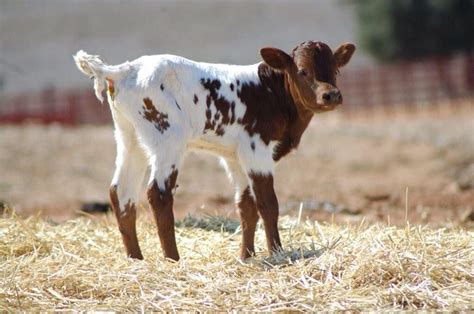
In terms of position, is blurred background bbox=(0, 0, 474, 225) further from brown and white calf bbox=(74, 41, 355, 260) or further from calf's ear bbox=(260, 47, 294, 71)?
calf's ear bbox=(260, 47, 294, 71)

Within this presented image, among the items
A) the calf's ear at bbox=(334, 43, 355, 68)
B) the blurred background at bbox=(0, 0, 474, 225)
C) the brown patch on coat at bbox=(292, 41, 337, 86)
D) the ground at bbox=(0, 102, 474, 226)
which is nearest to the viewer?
the brown patch on coat at bbox=(292, 41, 337, 86)

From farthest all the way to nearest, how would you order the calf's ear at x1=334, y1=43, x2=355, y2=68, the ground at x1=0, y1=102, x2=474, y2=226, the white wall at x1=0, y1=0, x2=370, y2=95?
1. the white wall at x1=0, y1=0, x2=370, y2=95
2. the ground at x1=0, y1=102, x2=474, y2=226
3. the calf's ear at x1=334, y1=43, x2=355, y2=68

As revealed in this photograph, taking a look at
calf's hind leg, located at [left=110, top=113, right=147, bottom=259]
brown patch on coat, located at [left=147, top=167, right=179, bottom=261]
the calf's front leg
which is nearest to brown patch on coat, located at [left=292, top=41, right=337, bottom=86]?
the calf's front leg

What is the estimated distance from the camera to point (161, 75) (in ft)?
27.0

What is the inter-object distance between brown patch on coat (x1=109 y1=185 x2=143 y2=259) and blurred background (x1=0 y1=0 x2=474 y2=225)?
1.95 meters

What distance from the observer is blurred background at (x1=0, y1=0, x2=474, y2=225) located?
16.7 metres

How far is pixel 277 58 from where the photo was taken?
8578mm

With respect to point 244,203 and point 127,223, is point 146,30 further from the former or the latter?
point 127,223

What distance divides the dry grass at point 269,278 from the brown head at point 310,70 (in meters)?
1.21

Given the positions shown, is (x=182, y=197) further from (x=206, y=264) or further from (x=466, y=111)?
(x=466, y=111)

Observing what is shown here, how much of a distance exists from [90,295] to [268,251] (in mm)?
1955

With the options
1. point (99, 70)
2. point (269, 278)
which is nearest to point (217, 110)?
point (99, 70)

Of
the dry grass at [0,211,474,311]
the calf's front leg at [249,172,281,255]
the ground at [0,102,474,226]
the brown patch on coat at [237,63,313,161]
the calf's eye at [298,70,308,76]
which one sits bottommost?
the ground at [0,102,474,226]

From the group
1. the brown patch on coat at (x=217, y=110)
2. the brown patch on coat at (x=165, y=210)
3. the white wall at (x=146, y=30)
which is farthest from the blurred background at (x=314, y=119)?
the brown patch on coat at (x=165, y=210)
